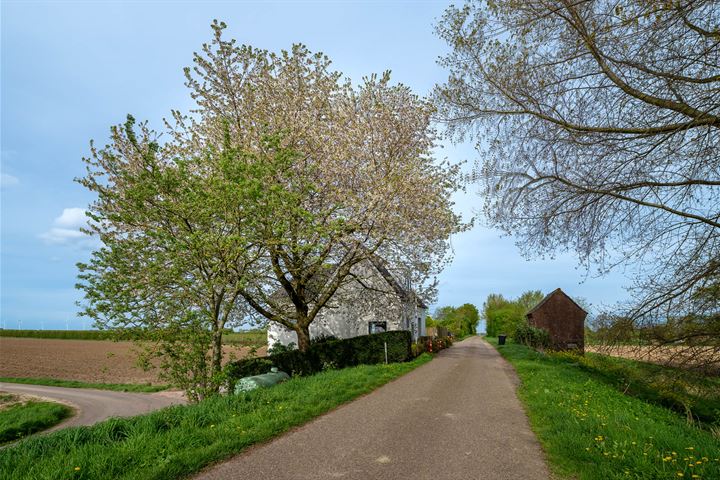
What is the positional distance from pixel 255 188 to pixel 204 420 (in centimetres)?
570

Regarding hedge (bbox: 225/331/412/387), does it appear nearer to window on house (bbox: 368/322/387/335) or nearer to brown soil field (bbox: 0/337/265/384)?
window on house (bbox: 368/322/387/335)

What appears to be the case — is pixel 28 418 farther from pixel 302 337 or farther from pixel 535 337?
pixel 535 337

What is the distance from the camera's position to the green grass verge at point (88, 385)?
26453mm

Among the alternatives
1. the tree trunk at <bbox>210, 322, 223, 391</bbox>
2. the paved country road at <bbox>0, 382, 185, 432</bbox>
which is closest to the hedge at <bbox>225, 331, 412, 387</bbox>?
the tree trunk at <bbox>210, 322, 223, 391</bbox>

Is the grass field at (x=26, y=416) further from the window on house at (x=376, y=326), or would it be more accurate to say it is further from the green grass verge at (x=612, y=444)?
the green grass verge at (x=612, y=444)

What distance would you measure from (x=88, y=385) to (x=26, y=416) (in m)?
13.4

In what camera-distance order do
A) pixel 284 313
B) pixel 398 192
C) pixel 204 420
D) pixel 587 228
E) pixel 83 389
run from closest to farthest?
pixel 204 420 < pixel 587 228 < pixel 398 192 < pixel 284 313 < pixel 83 389

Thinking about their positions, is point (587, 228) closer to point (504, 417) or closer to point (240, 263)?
point (504, 417)

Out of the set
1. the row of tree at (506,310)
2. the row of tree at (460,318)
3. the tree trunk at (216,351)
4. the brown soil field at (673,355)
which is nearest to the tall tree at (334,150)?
the tree trunk at (216,351)

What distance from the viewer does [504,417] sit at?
8289 mm

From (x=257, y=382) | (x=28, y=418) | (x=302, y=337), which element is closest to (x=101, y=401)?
(x=28, y=418)

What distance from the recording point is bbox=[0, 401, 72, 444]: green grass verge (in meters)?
14.9

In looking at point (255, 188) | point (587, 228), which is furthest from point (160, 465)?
point (587, 228)

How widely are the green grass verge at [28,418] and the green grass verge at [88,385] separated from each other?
6.96 m
